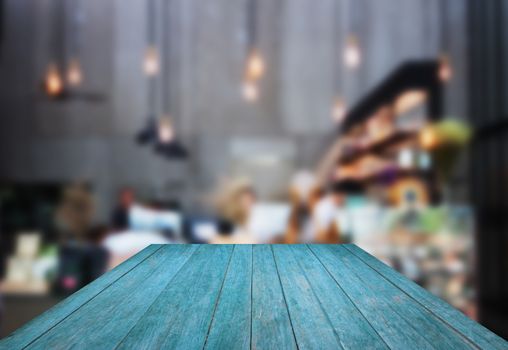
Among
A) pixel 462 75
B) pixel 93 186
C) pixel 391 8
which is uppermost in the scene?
pixel 391 8

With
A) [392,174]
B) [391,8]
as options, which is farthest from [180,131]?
[391,8]

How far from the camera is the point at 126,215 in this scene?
584 centimetres

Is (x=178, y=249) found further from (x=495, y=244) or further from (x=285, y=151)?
(x=495, y=244)

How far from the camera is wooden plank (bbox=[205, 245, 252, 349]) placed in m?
1.09

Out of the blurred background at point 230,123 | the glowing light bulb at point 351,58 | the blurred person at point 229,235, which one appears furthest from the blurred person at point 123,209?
the glowing light bulb at point 351,58

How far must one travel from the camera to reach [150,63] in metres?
5.88

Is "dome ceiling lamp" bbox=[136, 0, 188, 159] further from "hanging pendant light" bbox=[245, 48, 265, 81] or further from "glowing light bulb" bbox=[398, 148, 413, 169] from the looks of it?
"glowing light bulb" bbox=[398, 148, 413, 169]

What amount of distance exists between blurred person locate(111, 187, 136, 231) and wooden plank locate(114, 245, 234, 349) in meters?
3.99

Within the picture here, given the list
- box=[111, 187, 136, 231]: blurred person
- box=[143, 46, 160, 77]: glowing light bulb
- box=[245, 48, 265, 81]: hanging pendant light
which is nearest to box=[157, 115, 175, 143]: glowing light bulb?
box=[143, 46, 160, 77]: glowing light bulb

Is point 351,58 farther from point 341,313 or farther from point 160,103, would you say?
point 341,313

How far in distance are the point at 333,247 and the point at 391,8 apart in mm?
4588

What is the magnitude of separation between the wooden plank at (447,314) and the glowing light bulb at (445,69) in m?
4.38

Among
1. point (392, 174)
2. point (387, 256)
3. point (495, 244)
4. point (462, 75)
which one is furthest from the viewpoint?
point (462, 75)

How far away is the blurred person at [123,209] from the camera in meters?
5.80
